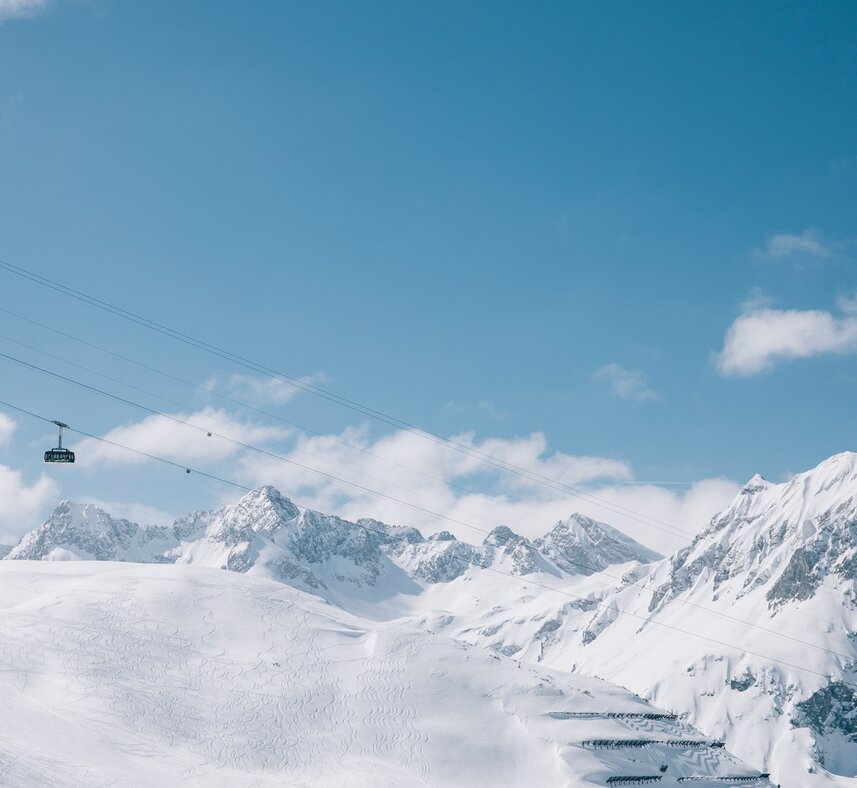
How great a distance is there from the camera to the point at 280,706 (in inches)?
4144

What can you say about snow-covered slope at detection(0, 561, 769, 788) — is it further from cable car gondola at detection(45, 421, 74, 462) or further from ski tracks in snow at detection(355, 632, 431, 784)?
cable car gondola at detection(45, 421, 74, 462)

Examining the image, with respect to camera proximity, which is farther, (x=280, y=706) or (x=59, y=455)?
(x=280, y=706)

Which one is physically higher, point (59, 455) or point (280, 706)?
point (59, 455)

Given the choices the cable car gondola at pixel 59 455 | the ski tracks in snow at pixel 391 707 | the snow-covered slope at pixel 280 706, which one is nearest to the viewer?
the cable car gondola at pixel 59 455

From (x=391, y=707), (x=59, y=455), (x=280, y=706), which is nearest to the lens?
(x=59, y=455)

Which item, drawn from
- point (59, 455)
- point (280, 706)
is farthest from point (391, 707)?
point (59, 455)

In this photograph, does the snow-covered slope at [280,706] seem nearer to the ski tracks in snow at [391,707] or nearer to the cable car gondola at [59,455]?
the ski tracks in snow at [391,707]

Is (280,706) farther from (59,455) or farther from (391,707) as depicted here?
(59,455)

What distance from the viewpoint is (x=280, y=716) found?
103125mm

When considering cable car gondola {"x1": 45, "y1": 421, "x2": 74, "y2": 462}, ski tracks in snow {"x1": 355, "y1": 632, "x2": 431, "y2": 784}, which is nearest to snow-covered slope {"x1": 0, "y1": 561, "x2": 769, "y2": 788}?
ski tracks in snow {"x1": 355, "y1": 632, "x2": 431, "y2": 784}

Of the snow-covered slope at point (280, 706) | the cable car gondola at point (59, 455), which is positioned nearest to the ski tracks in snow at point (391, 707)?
the snow-covered slope at point (280, 706)

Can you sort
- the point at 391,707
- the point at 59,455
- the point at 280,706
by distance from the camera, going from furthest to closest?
the point at 391,707
the point at 280,706
the point at 59,455

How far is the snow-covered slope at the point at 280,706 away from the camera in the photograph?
8988 centimetres

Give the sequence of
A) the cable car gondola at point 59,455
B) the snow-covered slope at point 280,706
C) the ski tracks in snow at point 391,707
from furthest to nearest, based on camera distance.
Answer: the ski tracks in snow at point 391,707 → the snow-covered slope at point 280,706 → the cable car gondola at point 59,455
